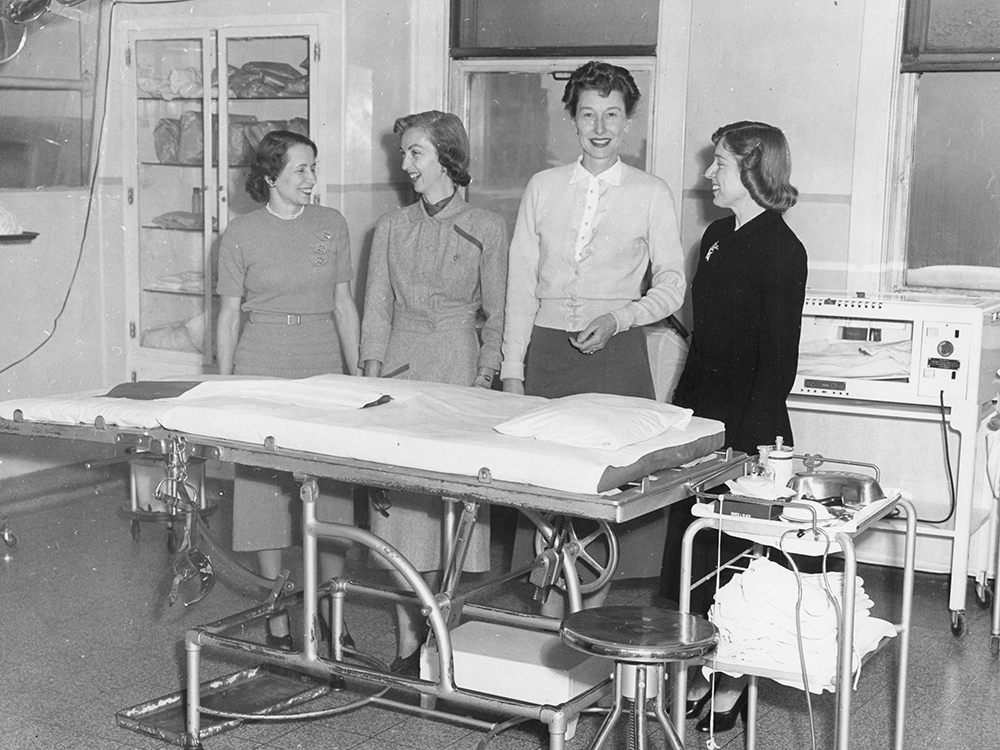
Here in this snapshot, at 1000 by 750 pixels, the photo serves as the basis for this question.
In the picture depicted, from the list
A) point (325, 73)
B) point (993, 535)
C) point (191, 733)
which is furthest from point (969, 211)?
point (191, 733)

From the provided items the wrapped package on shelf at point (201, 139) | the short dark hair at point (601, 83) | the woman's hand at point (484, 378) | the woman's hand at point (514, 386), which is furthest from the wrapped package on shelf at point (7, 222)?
the short dark hair at point (601, 83)

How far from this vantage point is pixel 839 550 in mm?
2711

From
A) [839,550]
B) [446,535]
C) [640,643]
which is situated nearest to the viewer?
[640,643]

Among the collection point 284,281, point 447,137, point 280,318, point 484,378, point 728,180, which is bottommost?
point 484,378

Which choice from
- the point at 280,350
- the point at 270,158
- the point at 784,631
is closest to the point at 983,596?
the point at 784,631

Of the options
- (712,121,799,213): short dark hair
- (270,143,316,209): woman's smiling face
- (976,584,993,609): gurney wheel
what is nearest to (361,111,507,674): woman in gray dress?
(270,143,316,209): woman's smiling face

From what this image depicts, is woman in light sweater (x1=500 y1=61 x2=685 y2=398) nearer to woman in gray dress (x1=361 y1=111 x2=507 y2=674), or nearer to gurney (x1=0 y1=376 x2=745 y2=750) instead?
woman in gray dress (x1=361 y1=111 x2=507 y2=674)

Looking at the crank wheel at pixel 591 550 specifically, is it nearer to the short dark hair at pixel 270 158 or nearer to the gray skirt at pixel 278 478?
the gray skirt at pixel 278 478

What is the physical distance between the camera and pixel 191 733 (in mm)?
3238

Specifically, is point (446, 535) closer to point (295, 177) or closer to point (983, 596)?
point (295, 177)

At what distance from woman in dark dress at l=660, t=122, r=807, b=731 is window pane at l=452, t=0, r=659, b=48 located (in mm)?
1658

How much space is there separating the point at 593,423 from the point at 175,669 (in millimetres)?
1778

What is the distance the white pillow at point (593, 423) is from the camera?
9.07 ft

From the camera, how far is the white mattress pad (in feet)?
8.81
